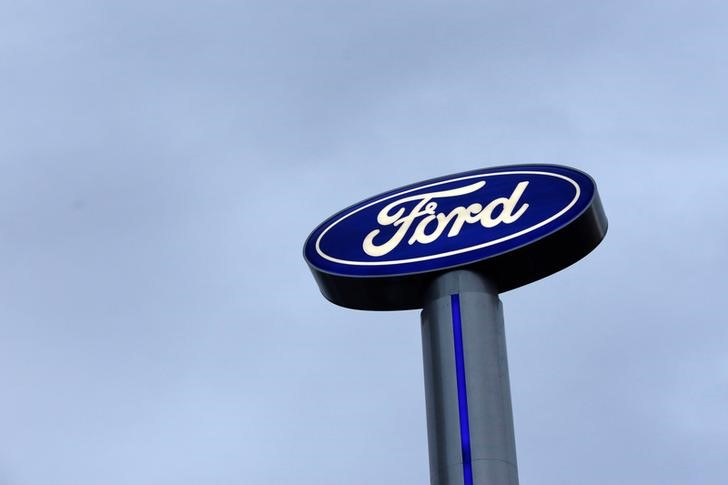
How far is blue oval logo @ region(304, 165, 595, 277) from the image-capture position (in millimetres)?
23562

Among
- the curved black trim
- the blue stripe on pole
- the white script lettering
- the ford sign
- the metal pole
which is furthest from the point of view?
the white script lettering

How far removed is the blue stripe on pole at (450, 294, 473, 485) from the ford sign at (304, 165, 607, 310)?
923 mm

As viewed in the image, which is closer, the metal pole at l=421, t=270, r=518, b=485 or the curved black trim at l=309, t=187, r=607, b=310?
the metal pole at l=421, t=270, r=518, b=485

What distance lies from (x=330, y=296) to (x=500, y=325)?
120 inches

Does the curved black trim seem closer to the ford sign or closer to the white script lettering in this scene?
the ford sign

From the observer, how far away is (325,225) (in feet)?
82.7

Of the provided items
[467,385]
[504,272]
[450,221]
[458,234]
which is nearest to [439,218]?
[450,221]

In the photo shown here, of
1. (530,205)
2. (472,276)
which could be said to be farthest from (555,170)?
(472,276)

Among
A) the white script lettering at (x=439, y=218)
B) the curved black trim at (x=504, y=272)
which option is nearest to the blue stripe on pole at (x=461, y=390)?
the curved black trim at (x=504, y=272)

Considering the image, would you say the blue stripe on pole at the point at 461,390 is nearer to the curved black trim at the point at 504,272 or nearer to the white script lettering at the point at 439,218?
the curved black trim at the point at 504,272

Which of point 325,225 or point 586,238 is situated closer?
point 586,238

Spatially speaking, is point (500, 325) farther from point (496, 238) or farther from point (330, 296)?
point (330, 296)

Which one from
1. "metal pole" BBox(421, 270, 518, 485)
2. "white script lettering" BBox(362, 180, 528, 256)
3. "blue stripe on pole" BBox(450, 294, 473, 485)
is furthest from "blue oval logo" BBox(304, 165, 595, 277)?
"blue stripe on pole" BBox(450, 294, 473, 485)

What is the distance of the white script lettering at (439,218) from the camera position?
2412 cm
